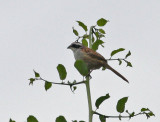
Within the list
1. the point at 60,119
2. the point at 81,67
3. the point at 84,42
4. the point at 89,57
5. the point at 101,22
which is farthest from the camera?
the point at 89,57

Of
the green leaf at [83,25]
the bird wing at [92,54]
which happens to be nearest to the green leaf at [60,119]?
the green leaf at [83,25]

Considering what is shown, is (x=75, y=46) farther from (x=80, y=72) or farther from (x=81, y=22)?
(x=80, y=72)

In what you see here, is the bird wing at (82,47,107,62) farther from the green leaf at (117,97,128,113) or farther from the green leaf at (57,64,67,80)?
the green leaf at (117,97,128,113)

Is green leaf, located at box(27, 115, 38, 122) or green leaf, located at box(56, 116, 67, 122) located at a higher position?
green leaf, located at box(27, 115, 38, 122)

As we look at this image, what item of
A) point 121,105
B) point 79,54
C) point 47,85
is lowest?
point 121,105

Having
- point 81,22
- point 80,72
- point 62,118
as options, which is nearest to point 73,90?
point 80,72

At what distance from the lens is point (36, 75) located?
3.33 meters

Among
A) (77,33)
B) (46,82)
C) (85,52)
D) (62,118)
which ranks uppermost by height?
(85,52)

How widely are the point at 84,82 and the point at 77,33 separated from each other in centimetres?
147

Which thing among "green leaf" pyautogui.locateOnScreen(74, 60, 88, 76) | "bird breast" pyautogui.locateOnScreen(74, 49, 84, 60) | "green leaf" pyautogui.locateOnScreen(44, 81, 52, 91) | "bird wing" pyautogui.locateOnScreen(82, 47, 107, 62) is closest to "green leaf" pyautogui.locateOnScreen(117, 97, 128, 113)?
"green leaf" pyautogui.locateOnScreen(74, 60, 88, 76)

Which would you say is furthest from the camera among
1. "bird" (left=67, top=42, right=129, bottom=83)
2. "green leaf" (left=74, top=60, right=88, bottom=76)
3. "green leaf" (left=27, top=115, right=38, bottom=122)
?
"bird" (left=67, top=42, right=129, bottom=83)

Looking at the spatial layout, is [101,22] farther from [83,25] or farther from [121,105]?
[121,105]

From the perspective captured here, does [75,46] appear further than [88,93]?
Yes

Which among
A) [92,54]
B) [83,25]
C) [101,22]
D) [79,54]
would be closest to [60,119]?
[83,25]
